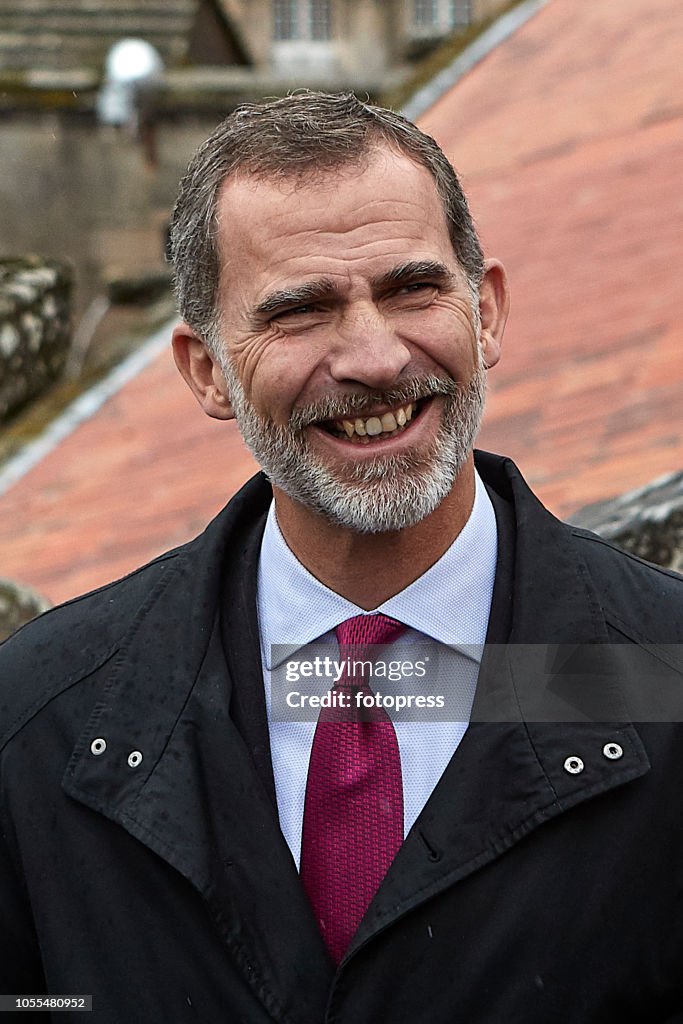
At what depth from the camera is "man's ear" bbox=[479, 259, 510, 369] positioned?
7.21 ft

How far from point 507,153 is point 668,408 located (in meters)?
2.85

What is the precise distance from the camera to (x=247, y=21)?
2447 cm

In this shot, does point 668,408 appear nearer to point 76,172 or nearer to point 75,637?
point 75,637

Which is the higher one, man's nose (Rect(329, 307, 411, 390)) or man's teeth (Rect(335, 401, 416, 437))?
man's nose (Rect(329, 307, 411, 390))

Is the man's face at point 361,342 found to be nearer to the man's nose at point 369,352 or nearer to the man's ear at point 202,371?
the man's nose at point 369,352

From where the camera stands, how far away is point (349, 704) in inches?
77.9

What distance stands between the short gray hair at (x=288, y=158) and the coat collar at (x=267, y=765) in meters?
0.42

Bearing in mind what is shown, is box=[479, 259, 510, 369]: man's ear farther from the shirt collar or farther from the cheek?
the cheek

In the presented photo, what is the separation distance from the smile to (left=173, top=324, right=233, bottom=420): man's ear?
0.26m

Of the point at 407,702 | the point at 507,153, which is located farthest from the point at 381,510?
the point at 507,153

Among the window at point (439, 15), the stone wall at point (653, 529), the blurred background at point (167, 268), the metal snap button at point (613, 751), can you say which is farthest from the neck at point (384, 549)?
the window at point (439, 15)

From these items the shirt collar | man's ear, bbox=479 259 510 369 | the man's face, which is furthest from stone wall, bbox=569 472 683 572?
the man's face

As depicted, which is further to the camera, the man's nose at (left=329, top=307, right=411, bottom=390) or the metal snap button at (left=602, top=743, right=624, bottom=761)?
the man's nose at (left=329, top=307, right=411, bottom=390)

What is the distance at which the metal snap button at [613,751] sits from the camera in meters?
1.79
